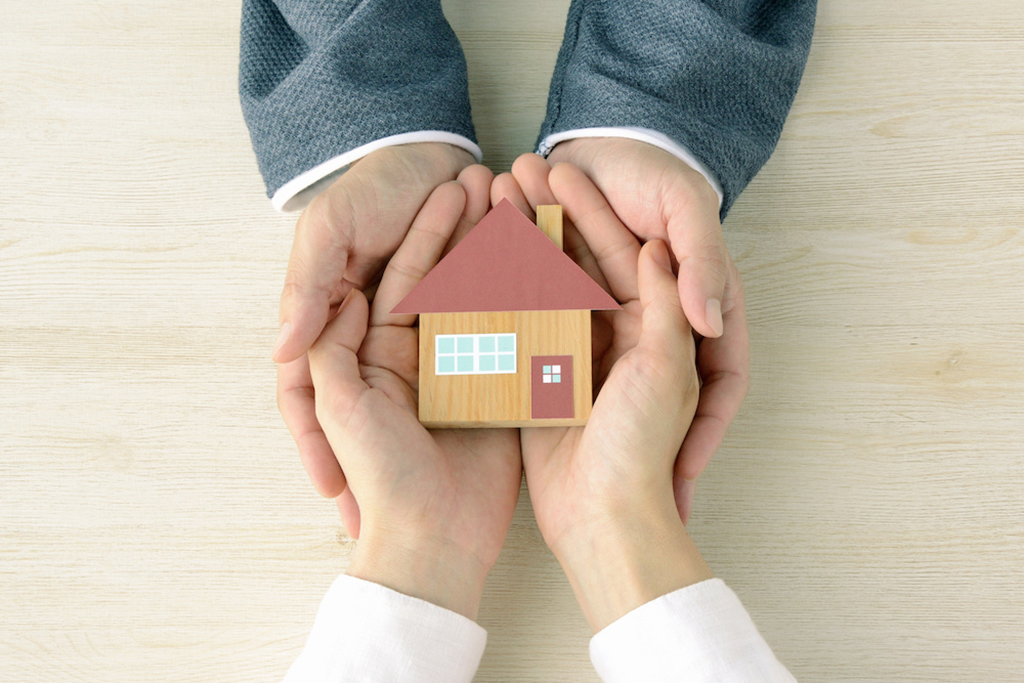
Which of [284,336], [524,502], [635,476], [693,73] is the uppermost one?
[693,73]

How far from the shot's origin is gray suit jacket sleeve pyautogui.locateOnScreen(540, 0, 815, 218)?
0.74 meters

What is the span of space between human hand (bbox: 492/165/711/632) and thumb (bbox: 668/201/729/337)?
0.08 feet

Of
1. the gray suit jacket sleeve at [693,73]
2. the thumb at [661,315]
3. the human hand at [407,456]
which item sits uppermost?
the gray suit jacket sleeve at [693,73]

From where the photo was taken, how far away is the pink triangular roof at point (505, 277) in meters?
0.63

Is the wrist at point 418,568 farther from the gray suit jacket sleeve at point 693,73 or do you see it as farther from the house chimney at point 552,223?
the gray suit jacket sleeve at point 693,73

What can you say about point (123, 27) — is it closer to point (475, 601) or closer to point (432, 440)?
point (432, 440)

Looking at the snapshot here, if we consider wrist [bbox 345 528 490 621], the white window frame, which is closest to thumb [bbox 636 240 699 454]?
the white window frame

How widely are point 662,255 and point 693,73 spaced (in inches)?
8.9

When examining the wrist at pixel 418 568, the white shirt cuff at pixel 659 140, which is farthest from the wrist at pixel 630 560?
the white shirt cuff at pixel 659 140

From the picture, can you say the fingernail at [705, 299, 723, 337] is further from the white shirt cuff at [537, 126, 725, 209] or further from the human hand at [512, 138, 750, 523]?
the white shirt cuff at [537, 126, 725, 209]

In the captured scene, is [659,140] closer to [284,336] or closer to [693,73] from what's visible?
[693,73]

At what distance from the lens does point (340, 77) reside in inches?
28.3

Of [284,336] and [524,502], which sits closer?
[284,336]

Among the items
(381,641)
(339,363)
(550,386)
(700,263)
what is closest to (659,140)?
(700,263)
